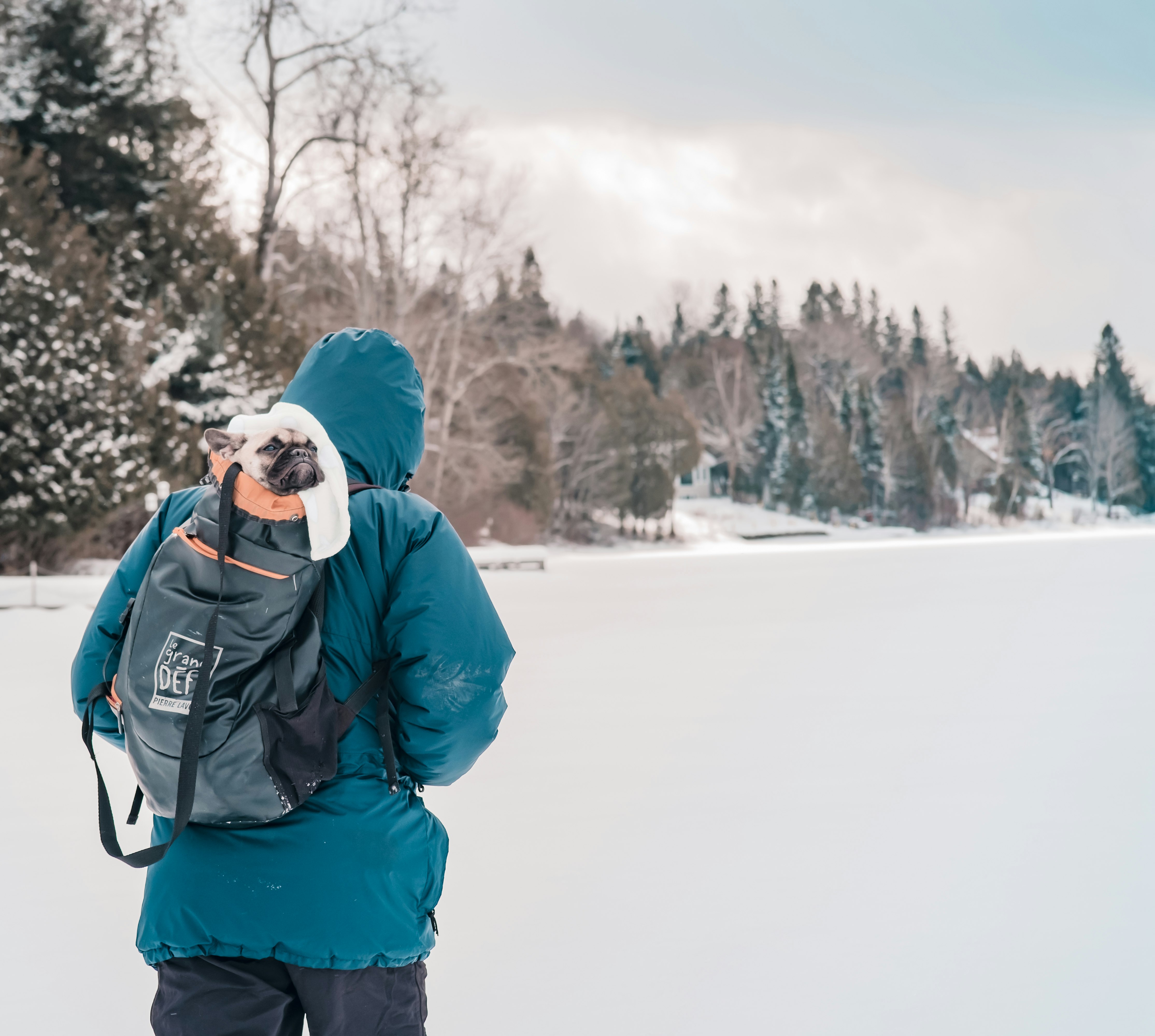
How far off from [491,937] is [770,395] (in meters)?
65.8

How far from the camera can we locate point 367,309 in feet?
84.4

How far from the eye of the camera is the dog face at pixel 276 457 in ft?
4.86

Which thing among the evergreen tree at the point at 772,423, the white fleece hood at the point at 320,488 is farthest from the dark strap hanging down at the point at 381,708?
the evergreen tree at the point at 772,423

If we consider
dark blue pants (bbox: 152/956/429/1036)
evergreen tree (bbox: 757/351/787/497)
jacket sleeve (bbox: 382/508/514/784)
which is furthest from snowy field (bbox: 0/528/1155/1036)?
evergreen tree (bbox: 757/351/787/497)

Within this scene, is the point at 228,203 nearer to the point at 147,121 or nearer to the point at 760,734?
the point at 147,121

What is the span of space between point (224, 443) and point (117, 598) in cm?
42

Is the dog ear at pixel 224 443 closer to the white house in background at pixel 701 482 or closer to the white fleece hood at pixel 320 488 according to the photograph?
the white fleece hood at pixel 320 488

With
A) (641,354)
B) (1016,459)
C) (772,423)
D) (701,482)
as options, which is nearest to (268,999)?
(772,423)

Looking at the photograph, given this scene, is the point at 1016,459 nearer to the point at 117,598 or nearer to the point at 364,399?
the point at 364,399

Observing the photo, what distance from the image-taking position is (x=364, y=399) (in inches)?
69.7

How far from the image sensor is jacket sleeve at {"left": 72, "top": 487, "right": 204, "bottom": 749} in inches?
68.6

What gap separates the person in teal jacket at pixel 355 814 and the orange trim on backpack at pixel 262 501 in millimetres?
161

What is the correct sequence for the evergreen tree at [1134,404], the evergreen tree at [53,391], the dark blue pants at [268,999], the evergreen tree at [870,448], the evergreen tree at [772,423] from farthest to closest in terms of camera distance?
the evergreen tree at [1134,404]
the evergreen tree at [870,448]
the evergreen tree at [772,423]
the evergreen tree at [53,391]
the dark blue pants at [268,999]

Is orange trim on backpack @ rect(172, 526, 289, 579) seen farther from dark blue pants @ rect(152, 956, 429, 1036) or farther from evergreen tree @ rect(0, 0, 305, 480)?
evergreen tree @ rect(0, 0, 305, 480)
